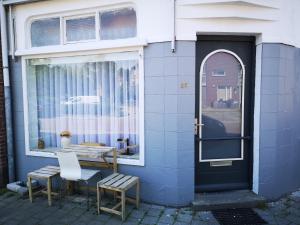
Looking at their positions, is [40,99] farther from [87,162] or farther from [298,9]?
[298,9]

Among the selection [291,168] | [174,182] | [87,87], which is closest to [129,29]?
[87,87]

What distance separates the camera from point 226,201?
4.08 metres

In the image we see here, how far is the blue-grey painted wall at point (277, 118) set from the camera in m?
4.14

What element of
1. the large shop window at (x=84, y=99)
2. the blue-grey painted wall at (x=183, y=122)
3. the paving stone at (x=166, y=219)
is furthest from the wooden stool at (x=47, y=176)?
the paving stone at (x=166, y=219)

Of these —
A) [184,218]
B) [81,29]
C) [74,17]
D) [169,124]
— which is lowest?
[184,218]

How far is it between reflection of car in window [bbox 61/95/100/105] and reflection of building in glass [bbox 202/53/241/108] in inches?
75.1

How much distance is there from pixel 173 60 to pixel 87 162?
2.29 meters

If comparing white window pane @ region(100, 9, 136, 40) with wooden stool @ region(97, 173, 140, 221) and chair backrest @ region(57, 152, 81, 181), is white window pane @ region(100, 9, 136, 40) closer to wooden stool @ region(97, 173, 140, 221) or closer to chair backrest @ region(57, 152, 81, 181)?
chair backrest @ region(57, 152, 81, 181)

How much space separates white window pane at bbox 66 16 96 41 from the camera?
4.55 meters

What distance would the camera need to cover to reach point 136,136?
4.54 metres

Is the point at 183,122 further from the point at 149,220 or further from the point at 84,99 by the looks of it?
the point at 84,99

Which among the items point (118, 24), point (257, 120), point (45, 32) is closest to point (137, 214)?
point (257, 120)

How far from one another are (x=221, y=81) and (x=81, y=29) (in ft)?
8.45

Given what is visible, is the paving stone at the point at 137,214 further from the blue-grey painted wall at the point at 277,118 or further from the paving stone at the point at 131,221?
the blue-grey painted wall at the point at 277,118
